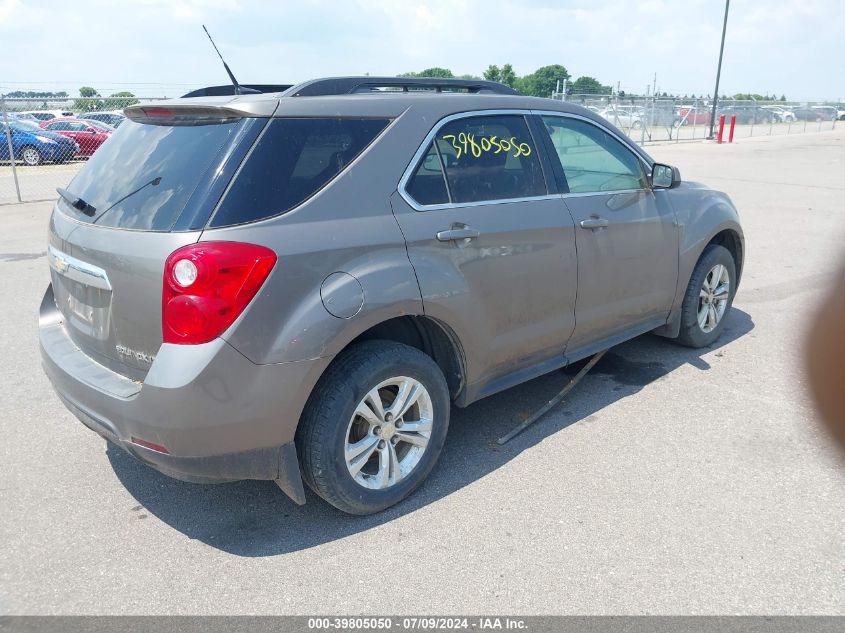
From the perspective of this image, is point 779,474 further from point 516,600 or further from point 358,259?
point 358,259

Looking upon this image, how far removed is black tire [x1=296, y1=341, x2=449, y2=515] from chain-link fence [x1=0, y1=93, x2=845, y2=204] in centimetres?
944

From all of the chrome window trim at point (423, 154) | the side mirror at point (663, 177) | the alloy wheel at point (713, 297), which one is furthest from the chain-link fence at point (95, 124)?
the alloy wheel at point (713, 297)

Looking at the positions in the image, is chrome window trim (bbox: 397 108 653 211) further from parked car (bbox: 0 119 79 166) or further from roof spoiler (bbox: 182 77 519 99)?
parked car (bbox: 0 119 79 166)

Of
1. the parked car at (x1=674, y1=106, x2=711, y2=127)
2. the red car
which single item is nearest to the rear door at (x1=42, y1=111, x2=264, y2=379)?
the red car

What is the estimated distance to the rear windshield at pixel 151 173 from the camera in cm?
283

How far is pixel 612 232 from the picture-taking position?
13.5 feet

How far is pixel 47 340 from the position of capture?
3.40 m

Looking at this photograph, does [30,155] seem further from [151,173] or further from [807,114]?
[807,114]

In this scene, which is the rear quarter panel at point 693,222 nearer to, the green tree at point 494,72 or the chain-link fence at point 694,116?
the chain-link fence at point 694,116

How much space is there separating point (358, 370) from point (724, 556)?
168 centimetres

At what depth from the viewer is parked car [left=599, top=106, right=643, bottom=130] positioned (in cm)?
2616

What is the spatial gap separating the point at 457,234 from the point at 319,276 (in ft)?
2.55

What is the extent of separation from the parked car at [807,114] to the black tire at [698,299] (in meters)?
44.2

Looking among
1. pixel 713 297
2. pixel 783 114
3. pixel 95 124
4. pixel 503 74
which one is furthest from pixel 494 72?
pixel 713 297
